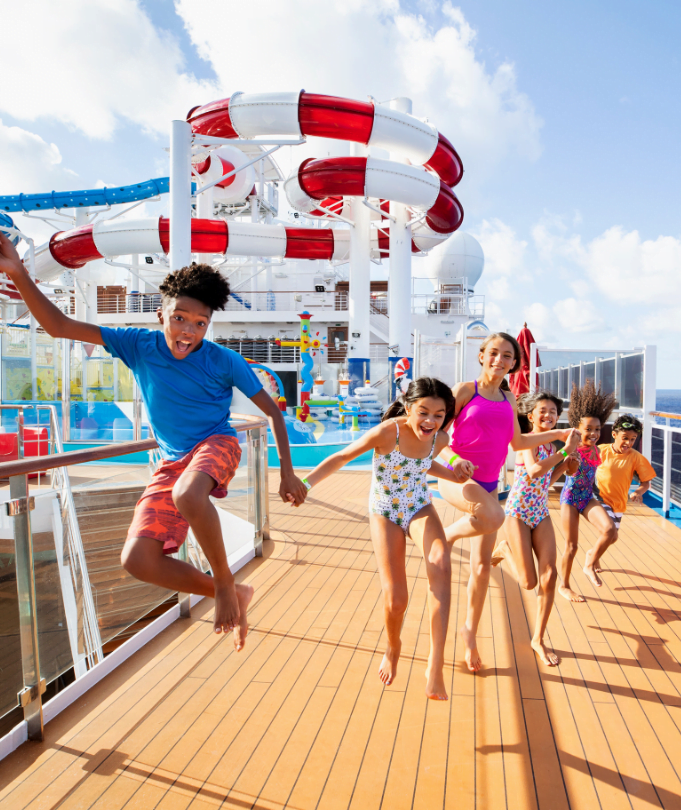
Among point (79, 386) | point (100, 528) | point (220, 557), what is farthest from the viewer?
point (79, 386)

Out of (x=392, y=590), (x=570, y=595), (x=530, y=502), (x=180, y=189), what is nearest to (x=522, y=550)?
(x=530, y=502)

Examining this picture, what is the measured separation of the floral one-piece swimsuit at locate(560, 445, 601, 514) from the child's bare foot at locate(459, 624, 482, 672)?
1215 millimetres

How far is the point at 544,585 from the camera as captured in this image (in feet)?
7.60

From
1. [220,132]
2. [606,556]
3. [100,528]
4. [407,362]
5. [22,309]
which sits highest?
[220,132]

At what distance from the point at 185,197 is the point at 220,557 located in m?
6.82

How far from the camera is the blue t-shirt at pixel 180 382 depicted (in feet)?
5.82

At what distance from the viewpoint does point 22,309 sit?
593 inches

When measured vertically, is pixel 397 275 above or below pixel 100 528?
above

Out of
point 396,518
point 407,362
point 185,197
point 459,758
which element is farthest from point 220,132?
point 459,758

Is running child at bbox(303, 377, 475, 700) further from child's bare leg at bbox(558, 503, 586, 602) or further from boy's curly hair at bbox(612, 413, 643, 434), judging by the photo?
boy's curly hair at bbox(612, 413, 643, 434)

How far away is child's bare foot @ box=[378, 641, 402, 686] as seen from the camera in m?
1.93

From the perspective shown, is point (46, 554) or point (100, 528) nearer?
point (46, 554)

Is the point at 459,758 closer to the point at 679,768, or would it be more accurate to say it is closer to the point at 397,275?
the point at 679,768

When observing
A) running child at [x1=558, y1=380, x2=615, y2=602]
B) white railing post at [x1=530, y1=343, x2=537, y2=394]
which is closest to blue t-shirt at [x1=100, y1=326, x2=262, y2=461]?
running child at [x1=558, y1=380, x2=615, y2=602]
